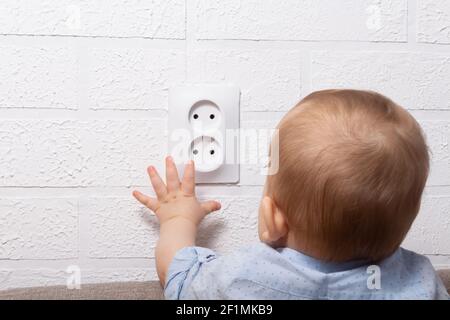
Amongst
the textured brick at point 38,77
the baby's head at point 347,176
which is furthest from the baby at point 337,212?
the textured brick at point 38,77

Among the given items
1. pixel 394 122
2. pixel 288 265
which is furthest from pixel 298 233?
pixel 394 122

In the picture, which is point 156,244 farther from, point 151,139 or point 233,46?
point 233,46

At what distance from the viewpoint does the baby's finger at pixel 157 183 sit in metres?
0.94

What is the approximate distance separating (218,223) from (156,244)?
0.36 ft

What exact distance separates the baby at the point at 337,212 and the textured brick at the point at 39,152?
0.95ft

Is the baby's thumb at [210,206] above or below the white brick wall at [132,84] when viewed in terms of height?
below

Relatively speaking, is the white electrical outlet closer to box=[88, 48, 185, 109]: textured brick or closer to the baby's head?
box=[88, 48, 185, 109]: textured brick

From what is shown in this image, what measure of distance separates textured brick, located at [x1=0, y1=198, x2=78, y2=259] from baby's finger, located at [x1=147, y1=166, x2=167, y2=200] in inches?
5.4

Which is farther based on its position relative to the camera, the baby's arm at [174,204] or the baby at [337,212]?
the baby's arm at [174,204]

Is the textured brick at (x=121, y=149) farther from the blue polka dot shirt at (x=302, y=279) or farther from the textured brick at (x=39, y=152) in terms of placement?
the blue polka dot shirt at (x=302, y=279)

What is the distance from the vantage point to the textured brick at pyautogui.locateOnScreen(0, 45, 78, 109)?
3.10ft

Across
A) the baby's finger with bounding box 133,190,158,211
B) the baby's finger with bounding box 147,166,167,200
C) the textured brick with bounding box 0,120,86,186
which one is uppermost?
the textured brick with bounding box 0,120,86,186

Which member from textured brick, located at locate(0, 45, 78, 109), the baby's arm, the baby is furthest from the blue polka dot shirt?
textured brick, located at locate(0, 45, 78, 109)

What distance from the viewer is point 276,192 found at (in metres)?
0.78
